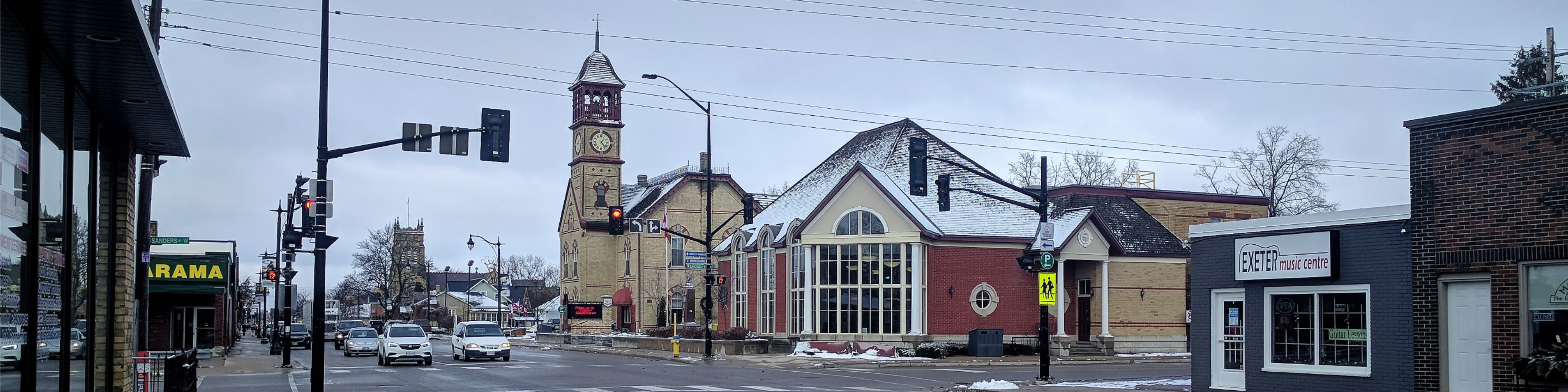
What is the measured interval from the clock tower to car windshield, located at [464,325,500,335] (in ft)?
132

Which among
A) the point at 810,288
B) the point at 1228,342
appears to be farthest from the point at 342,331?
the point at 1228,342

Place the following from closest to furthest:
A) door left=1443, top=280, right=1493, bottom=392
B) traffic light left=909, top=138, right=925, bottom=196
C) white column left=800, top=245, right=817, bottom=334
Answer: door left=1443, top=280, right=1493, bottom=392 < traffic light left=909, top=138, right=925, bottom=196 < white column left=800, top=245, right=817, bottom=334

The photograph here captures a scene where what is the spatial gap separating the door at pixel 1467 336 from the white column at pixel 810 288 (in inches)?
1127

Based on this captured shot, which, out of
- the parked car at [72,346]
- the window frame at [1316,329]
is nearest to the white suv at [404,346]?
the window frame at [1316,329]

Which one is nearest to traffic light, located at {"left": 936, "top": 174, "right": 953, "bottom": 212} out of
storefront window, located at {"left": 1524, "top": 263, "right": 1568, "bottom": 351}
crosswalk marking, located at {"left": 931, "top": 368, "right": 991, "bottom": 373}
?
crosswalk marking, located at {"left": 931, "top": 368, "right": 991, "bottom": 373}

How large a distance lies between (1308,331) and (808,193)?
34255 mm

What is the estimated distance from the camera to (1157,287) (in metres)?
47.6

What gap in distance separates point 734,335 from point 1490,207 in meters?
33.6

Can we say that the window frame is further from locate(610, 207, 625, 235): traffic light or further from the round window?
the round window

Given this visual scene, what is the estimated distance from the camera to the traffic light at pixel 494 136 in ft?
67.1

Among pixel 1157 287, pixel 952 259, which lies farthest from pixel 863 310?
pixel 1157 287

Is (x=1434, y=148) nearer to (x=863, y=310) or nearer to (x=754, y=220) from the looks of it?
(x=863, y=310)

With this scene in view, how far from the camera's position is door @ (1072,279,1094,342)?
4703 cm

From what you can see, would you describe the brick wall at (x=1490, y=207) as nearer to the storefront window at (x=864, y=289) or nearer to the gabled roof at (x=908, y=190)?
the gabled roof at (x=908, y=190)
